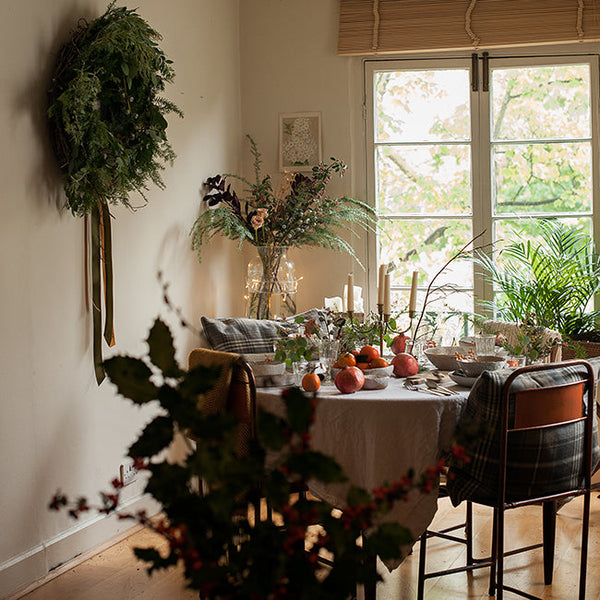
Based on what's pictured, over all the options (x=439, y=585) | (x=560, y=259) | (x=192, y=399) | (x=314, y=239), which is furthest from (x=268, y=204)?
(x=192, y=399)

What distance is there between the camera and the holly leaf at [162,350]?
2.62 ft

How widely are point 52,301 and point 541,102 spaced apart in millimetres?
2789

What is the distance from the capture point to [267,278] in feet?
13.3

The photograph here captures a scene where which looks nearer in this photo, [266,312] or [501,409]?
[501,409]

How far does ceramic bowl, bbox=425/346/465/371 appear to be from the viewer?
2811 millimetres

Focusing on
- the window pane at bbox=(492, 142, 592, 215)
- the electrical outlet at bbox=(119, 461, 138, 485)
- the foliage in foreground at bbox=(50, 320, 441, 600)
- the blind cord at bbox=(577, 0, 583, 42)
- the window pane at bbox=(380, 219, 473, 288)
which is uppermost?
the blind cord at bbox=(577, 0, 583, 42)

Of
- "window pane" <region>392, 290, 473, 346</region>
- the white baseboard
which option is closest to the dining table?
the white baseboard

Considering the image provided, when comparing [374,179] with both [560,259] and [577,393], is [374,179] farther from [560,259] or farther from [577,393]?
[577,393]

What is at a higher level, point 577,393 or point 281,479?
point 281,479

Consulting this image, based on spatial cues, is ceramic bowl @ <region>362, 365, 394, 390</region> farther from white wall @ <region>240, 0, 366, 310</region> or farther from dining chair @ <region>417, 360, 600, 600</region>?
white wall @ <region>240, 0, 366, 310</region>

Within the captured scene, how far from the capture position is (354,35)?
4316 mm

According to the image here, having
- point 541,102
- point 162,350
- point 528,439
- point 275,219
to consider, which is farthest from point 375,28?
point 162,350

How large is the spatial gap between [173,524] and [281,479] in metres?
0.11

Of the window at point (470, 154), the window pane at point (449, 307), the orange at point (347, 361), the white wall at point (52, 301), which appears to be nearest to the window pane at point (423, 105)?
the window at point (470, 154)
